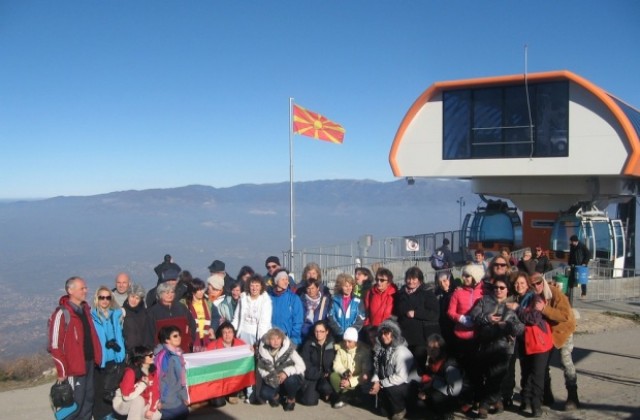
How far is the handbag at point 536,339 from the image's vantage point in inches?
231

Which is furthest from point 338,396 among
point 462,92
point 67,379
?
point 462,92

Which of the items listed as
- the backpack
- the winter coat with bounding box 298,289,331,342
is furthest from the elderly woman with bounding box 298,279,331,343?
the backpack

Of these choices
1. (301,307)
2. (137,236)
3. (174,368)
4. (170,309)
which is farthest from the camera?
(137,236)

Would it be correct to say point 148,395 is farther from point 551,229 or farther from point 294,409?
point 551,229

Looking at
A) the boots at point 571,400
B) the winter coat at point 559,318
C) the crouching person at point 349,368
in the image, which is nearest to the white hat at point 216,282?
the crouching person at point 349,368

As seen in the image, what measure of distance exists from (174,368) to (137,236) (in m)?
166

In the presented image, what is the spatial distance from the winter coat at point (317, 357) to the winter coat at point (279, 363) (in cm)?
9

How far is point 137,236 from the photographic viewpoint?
16450cm

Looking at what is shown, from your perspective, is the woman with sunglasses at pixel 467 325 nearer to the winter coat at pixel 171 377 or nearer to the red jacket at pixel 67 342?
the winter coat at pixel 171 377

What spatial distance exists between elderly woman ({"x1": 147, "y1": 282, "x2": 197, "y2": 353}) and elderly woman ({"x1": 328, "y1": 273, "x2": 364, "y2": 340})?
158 cm

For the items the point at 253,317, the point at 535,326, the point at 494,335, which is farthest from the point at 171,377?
the point at 535,326

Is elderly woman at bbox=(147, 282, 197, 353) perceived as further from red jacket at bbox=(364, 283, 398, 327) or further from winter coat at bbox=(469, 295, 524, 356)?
winter coat at bbox=(469, 295, 524, 356)

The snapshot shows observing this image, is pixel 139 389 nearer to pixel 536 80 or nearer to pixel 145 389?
pixel 145 389

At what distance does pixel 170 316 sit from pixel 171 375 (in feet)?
2.62
